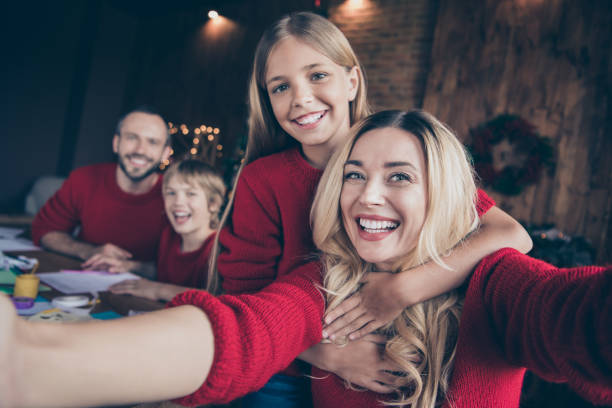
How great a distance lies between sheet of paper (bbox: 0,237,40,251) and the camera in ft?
6.81

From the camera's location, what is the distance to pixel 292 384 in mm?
1141

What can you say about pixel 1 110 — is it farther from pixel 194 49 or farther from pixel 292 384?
pixel 292 384

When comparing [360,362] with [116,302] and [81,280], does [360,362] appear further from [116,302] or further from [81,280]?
[81,280]

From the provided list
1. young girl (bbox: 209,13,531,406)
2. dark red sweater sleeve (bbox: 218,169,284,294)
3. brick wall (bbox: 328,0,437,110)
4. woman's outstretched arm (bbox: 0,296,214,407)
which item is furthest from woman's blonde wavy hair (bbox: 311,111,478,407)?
brick wall (bbox: 328,0,437,110)

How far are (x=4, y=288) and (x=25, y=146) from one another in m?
4.74

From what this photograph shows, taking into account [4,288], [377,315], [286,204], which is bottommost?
[4,288]

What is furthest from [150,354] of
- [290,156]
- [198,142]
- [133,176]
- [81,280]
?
[198,142]

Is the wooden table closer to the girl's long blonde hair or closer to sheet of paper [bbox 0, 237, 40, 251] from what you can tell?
the girl's long blonde hair

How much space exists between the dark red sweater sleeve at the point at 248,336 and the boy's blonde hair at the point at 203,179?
128cm

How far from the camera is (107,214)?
2260 millimetres

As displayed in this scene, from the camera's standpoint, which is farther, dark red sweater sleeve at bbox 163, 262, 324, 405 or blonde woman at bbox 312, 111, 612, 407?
blonde woman at bbox 312, 111, 612, 407

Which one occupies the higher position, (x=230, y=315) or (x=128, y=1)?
(x=128, y=1)

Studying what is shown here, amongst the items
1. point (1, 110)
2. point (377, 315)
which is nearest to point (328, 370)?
point (377, 315)

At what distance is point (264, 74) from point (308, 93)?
0.72ft
